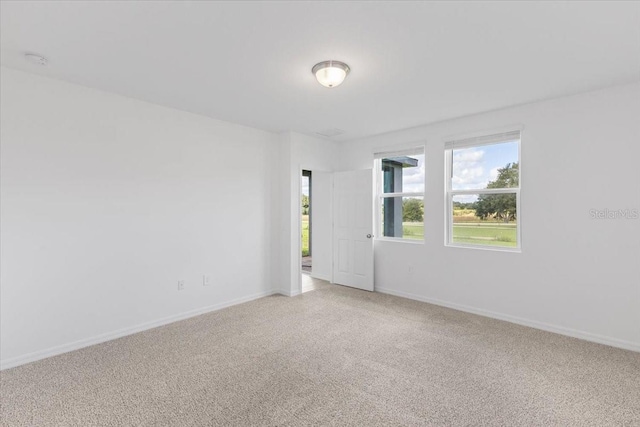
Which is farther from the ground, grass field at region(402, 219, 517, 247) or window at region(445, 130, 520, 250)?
window at region(445, 130, 520, 250)

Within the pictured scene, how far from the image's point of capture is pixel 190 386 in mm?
2316

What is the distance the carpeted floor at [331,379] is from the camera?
2.00 metres

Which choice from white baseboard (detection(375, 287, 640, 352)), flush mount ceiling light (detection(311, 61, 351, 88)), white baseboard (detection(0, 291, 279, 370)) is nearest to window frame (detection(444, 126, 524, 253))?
white baseboard (detection(375, 287, 640, 352))

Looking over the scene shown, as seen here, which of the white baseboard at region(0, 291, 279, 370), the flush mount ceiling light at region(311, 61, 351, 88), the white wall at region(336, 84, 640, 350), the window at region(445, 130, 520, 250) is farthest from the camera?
the window at region(445, 130, 520, 250)

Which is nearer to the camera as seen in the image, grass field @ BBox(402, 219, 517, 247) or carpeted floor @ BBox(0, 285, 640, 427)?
carpeted floor @ BBox(0, 285, 640, 427)

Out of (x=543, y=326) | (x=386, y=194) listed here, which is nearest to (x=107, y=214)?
(x=386, y=194)

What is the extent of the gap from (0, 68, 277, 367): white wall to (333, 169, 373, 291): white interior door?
169 cm

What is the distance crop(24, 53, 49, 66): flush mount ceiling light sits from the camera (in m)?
2.38

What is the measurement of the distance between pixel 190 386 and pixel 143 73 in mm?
2612

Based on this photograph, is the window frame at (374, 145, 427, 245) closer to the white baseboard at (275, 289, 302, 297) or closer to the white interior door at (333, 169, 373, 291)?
the white interior door at (333, 169, 373, 291)

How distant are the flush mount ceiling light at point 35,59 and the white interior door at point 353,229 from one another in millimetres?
3862

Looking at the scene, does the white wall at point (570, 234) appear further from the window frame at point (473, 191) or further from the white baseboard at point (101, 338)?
the white baseboard at point (101, 338)

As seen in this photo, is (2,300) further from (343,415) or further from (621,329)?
(621,329)

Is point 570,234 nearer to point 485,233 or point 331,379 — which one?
point 485,233
